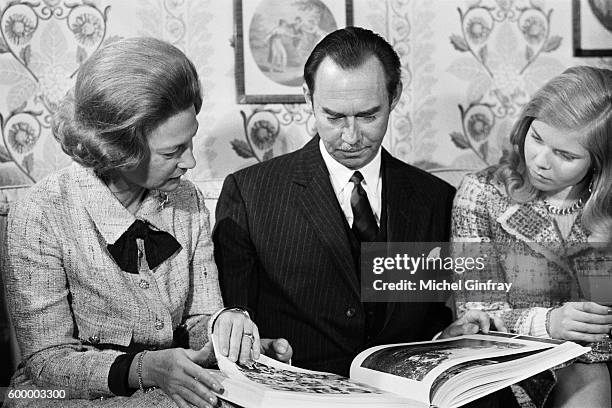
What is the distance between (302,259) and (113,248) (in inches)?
19.2

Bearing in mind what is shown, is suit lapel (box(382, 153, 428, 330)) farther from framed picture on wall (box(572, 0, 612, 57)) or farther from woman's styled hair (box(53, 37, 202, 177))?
framed picture on wall (box(572, 0, 612, 57))

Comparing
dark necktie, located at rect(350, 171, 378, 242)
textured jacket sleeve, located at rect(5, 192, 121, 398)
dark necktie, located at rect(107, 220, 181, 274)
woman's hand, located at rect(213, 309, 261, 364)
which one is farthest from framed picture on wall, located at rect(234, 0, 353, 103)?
woman's hand, located at rect(213, 309, 261, 364)

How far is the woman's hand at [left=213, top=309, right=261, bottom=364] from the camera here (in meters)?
1.60

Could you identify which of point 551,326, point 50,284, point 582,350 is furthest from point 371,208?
point 50,284

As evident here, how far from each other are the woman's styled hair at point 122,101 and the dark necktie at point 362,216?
1.74 feet

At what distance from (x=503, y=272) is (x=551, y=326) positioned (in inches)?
9.0

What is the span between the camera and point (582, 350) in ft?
5.41

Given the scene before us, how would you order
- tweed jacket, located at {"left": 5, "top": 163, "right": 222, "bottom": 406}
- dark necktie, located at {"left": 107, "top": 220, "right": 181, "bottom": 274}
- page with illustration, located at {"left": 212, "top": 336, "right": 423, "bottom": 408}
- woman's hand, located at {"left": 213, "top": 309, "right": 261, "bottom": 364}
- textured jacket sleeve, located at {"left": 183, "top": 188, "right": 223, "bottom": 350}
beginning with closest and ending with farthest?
page with illustration, located at {"left": 212, "top": 336, "right": 423, "bottom": 408} → woman's hand, located at {"left": 213, "top": 309, "right": 261, "bottom": 364} → tweed jacket, located at {"left": 5, "top": 163, "right": 222, "bottom": 406} → dark necktie, located at {"left": 107, "top": 220, "right": 181, "bottom": 274} → textured jacket sleeve, located at {"left": 183, "top": 188, "right": 223, "bottom": 350}

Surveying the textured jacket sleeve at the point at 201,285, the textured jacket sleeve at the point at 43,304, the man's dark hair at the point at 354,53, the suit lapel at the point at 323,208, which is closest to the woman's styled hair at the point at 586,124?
the man's dark hair at the point at 354,53

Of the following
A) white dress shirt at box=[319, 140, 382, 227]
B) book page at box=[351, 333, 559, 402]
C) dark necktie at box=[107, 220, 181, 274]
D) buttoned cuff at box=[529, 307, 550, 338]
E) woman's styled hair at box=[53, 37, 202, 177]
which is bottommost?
buttoned cuff at box=[529, 307, 550, 338]

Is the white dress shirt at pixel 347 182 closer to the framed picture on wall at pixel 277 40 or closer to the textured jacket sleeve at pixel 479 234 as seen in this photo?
the textured jacket sleeve at pixel 479 234

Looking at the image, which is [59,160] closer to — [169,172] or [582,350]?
[169,172]

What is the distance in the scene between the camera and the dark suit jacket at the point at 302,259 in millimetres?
2055

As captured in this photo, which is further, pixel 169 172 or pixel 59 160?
pixel 59 160
